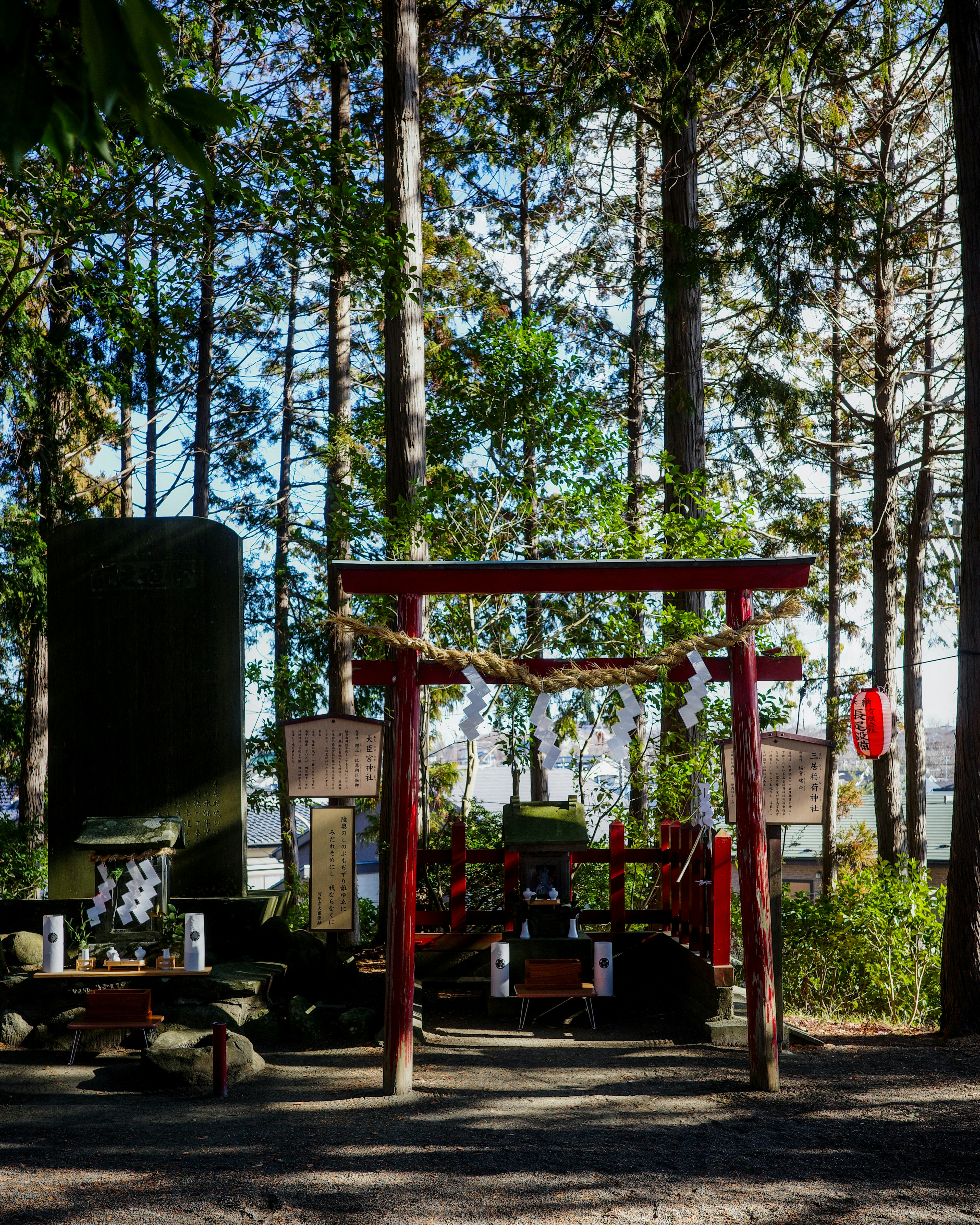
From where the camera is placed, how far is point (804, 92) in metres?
8.74

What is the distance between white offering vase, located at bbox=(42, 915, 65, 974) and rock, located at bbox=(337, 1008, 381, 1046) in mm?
2049

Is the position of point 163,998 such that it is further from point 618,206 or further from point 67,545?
point 618,206

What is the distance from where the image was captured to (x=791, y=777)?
20.6 ft

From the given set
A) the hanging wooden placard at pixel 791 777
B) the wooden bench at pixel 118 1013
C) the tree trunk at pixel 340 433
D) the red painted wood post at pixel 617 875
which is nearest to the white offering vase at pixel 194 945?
the wooden bench at pixel 118 1013

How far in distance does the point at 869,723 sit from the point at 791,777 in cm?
393

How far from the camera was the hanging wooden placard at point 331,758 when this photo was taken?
24.1ft

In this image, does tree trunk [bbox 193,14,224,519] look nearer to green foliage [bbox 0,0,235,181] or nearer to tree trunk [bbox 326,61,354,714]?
tree trunk [bbox 326,61,354,714]

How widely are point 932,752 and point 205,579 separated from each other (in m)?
96.5

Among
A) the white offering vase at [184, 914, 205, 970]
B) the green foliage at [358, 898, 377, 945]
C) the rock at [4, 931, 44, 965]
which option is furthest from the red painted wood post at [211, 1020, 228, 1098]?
the green foliage at [358, 898, 377, 945]

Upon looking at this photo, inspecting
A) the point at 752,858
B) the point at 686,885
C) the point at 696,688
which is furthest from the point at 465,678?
the point at 686,885

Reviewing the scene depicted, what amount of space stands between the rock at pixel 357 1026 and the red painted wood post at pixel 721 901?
2.56m

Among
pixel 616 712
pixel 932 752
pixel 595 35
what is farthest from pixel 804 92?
pixel 932 752

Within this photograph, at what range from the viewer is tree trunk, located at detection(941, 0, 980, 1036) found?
713 cm

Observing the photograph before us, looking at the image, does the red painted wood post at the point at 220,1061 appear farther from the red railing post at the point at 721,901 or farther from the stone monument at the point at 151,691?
the red railing post at the point at 721,901
